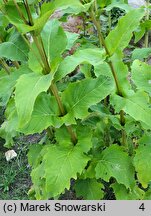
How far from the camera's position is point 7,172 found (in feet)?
9.89

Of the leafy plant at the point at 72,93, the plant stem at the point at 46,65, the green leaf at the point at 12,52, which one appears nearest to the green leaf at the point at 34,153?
the leafy plant at the point at 72,93

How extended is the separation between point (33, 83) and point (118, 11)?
211cm

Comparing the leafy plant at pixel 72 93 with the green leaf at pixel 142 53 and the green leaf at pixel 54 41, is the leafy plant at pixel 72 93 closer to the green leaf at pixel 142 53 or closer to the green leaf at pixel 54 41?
the green leaf at pixel 54 41

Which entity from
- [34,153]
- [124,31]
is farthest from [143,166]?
[34,153]

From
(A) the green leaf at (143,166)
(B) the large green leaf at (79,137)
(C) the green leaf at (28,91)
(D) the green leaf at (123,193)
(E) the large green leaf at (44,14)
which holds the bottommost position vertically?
(D) the green leaf at (123,193)

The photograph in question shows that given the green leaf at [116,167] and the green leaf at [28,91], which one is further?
the green leaf at [116,167]

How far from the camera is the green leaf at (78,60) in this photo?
1516mm

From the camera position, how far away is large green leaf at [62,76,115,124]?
1.63 metres

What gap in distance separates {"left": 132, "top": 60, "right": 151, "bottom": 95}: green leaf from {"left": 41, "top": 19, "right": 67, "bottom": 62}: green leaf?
444 mm

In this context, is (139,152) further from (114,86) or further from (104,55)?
(104,55)

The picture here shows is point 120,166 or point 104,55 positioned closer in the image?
point 104,55

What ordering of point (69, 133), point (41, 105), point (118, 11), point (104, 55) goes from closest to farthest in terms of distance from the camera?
1. point (104, 55)
2. point (41, 105)
3. point (69, 133)
4. point (118, 11)

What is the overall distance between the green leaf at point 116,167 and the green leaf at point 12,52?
0.71 metres

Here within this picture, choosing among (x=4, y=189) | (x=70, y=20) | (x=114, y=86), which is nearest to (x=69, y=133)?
(x=114, y=86)
